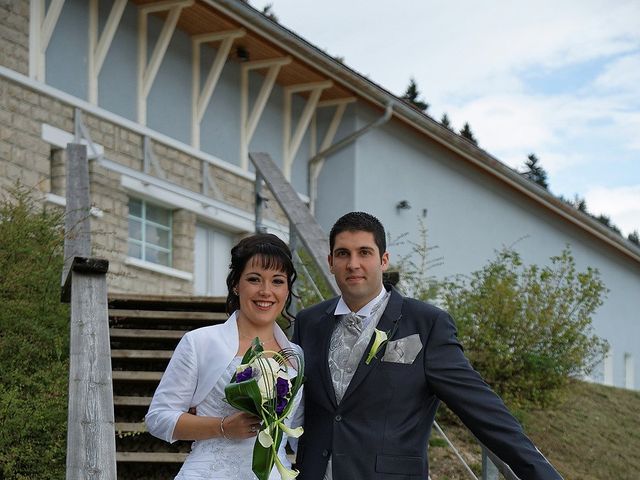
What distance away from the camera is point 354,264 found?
3.88m

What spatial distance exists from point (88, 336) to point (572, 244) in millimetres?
16483

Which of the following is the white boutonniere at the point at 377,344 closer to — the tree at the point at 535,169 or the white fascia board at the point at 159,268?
the white fascia board at the point at 159,268

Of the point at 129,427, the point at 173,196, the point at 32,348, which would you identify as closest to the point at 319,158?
the point at 173,196

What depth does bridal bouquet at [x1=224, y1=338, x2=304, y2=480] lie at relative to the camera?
11.3 feet

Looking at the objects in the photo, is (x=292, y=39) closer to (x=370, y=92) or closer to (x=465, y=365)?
(x=370, y=92)

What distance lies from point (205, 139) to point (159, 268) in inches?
74.8

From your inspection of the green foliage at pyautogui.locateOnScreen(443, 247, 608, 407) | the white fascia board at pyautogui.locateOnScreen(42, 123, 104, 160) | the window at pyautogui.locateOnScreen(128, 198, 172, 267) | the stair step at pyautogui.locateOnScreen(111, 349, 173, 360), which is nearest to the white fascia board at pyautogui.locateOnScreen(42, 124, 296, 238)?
the white fascia board at pyautogui.locateOnScreen(42, 123, 104, 160)

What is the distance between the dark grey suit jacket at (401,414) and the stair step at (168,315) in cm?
386

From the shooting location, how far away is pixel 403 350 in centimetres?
385

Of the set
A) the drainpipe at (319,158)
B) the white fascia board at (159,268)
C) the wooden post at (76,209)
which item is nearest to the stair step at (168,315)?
the wooden post at (76,209)

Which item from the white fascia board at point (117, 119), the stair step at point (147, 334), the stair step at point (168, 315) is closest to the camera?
the stair step at point (147, 334)

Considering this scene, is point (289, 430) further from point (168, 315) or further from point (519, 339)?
point (519, 339)

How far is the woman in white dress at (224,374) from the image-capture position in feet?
11.8

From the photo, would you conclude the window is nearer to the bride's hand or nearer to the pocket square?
the pocket square
